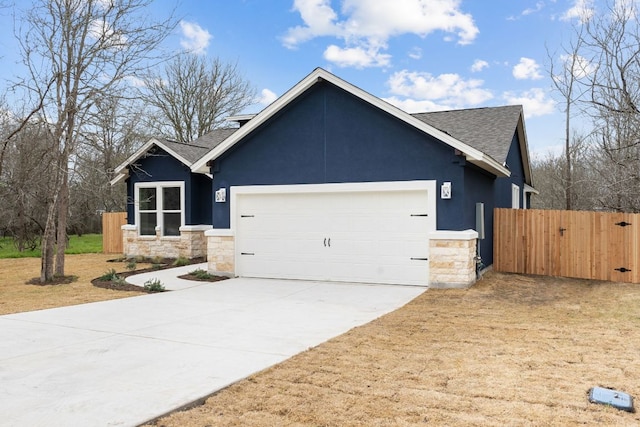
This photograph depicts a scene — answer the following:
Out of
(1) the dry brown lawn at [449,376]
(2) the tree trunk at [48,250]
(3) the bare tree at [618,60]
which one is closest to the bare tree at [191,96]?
(2) the tree trunk at [48,250]

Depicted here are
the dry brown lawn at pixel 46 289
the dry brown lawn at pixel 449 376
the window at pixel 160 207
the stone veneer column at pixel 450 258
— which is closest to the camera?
the dry brown lawn at pixel 449 376

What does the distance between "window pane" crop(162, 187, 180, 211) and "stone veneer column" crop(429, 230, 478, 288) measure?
939cm

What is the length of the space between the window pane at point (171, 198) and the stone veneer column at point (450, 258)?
9.39m

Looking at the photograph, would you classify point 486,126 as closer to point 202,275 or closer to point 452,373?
point 202,275

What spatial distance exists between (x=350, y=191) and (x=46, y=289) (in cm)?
685

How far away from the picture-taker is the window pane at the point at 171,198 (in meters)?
16.5

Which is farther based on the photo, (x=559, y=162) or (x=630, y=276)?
(x=559, y=162)

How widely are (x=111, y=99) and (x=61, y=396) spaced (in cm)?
899

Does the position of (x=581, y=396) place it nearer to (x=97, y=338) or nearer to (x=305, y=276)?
(x=97, y=338)

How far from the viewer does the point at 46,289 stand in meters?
10.7

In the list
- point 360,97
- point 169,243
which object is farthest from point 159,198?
point 360,97

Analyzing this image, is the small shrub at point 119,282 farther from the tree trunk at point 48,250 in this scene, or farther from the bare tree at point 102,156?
the bare tree at point 102,156

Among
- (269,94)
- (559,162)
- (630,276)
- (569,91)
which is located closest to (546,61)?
(569,91)

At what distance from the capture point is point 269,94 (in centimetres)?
3334
